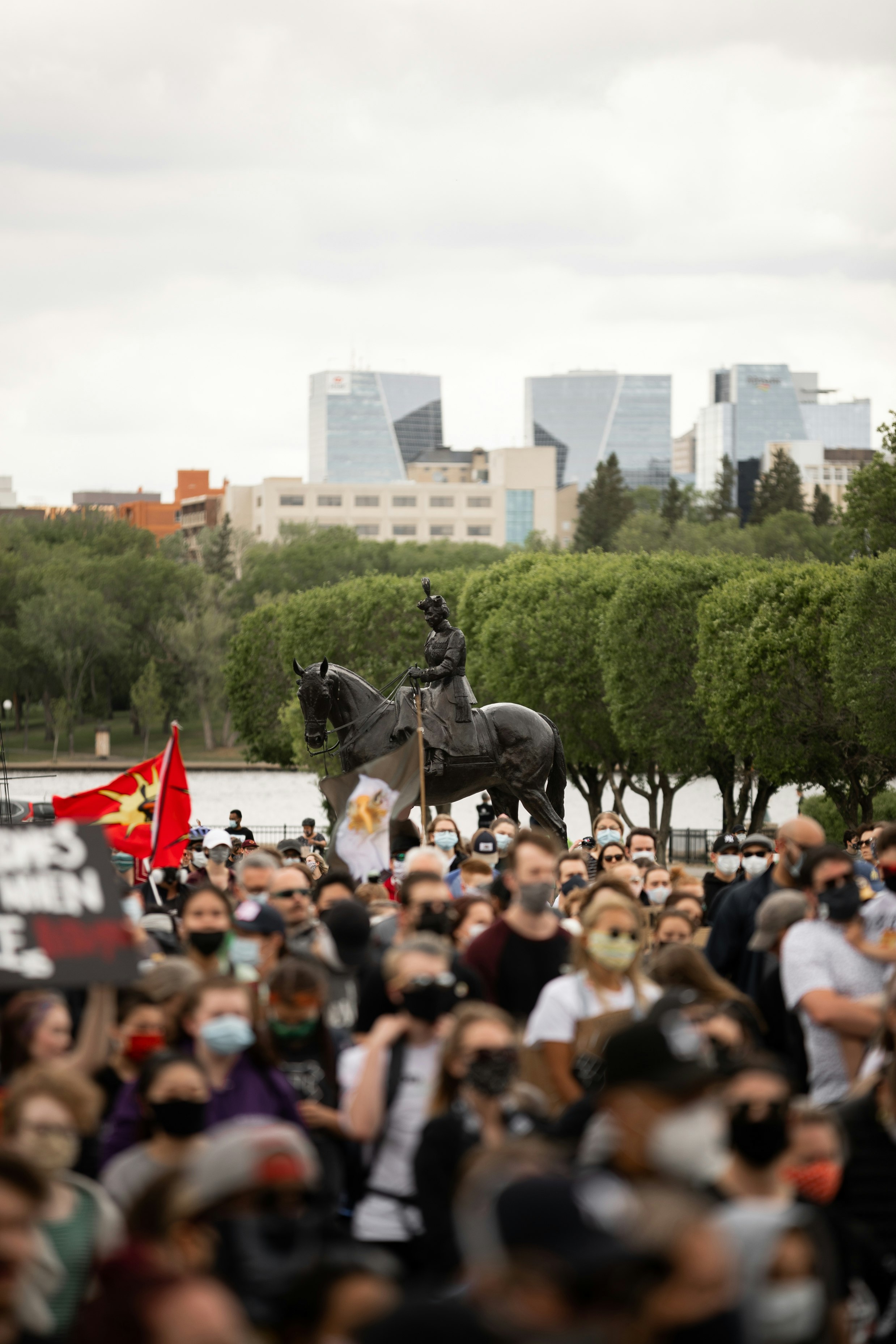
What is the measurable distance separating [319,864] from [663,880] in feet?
23.2

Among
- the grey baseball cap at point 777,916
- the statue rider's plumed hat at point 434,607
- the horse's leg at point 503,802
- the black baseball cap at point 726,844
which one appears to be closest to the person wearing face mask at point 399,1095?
the grey baseball cap at point 777,916

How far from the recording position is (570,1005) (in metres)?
7.32

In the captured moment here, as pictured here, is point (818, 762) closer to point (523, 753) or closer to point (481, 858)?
point (523, 753)

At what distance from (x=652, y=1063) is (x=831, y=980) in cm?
314

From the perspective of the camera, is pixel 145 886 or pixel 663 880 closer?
pixel 663 880

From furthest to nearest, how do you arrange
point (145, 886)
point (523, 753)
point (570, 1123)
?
point (523, 753), point (145, 886), point (570, 1123)

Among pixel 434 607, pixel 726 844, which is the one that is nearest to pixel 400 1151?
pixel 726 844

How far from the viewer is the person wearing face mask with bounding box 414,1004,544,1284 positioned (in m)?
5.79

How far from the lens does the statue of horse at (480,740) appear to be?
894 inches

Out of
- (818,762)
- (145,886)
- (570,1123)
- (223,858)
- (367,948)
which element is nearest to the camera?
(570,1123)

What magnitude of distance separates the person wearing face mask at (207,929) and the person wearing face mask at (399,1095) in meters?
1.89

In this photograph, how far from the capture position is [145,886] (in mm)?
14078

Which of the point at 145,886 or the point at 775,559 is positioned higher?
the point at 775,559

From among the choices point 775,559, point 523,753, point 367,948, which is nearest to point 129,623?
point 775,559
